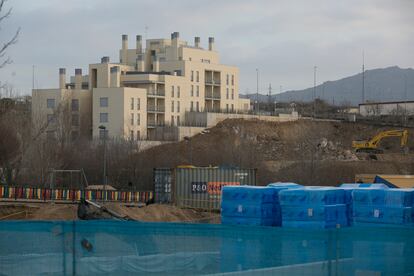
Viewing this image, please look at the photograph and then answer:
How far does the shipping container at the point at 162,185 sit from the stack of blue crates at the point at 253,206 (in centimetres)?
2941

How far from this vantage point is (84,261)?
44.3 feet

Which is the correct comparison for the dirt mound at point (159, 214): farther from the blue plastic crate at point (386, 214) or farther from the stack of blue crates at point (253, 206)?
the blue plastic crate at point (386, 214)

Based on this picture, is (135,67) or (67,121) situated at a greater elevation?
(135,67)

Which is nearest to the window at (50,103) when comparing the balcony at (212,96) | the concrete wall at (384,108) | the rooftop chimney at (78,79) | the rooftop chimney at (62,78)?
the rooftop chimney at (62,78)

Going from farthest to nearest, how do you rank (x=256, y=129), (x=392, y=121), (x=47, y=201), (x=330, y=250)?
(x=392, y=121), (x=256, y=129), (x=47, y=201), (x=330, y=250)

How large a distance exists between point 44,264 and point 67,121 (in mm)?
73043

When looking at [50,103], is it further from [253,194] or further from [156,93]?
[253,194]

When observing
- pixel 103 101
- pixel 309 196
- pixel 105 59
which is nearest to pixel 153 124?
pixel 103 101

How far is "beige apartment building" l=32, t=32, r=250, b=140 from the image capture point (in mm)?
91106

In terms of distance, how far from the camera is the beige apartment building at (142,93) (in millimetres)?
91106

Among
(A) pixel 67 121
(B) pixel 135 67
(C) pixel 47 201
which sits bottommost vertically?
(C) pixel 47 201

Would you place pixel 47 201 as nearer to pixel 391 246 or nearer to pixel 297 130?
pixel 391 246

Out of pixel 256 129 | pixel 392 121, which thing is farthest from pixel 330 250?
pixel 392 121

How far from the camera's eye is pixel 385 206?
54.4 ft
